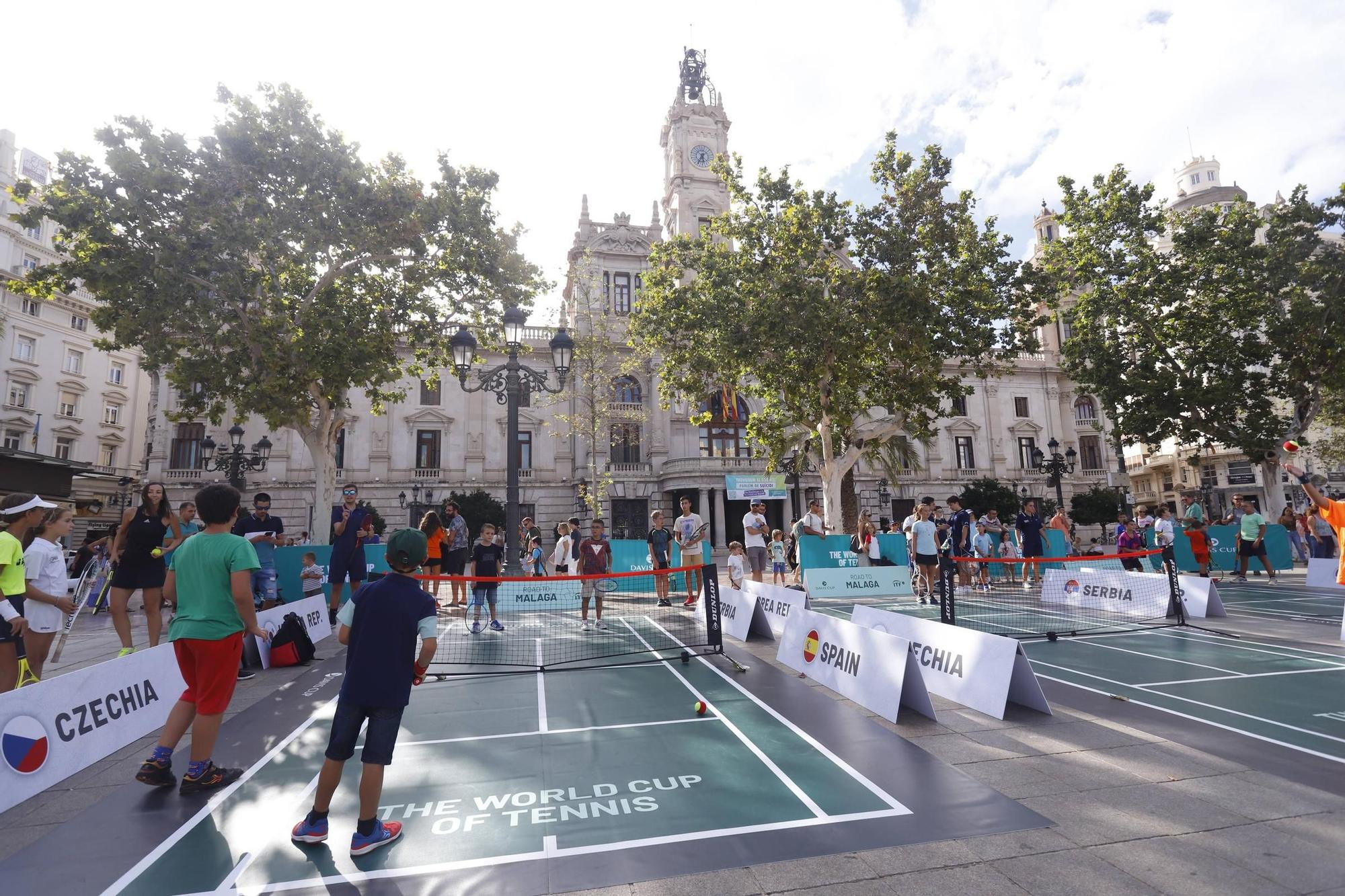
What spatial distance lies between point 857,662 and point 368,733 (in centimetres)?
486

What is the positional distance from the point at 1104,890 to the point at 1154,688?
4.86m

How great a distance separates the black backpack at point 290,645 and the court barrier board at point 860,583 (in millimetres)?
10901

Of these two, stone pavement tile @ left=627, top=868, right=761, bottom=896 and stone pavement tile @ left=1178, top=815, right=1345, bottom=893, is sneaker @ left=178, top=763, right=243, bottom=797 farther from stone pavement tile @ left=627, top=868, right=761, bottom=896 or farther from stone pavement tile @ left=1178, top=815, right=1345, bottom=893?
stone pavement tile @ left=1178, top=815, right=1345, bottom=893

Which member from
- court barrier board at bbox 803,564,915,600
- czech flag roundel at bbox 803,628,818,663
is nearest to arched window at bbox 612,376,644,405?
court barrier board at bbox 803,564,915,600

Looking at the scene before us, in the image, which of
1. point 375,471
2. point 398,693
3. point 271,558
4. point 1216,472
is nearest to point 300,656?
point 271,558

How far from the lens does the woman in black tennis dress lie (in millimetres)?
7293

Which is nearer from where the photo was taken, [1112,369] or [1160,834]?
[1160,834]

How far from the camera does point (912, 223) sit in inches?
785

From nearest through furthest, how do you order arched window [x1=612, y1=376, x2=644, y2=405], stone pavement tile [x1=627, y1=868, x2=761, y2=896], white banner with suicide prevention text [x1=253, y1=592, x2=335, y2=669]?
1. stone pavement tile [x1=627, y1=868, x2=761, y2=896]
2. white banner with suicide prevention text [x1=253, y1=592, x2=335, y2=669]
3. arched window [x1=612, y1=376, x2=644, y2=405]

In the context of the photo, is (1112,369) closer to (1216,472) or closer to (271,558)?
(271,558)

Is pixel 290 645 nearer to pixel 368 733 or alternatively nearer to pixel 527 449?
pixel 368 733

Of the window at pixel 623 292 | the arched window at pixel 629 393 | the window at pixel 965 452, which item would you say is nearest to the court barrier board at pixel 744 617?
the arched window at pixel 629 393

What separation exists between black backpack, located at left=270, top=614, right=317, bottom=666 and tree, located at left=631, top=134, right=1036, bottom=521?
13865 millimetres

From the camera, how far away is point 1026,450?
45.8 meters
